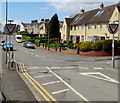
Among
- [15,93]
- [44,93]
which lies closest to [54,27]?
[44,93]

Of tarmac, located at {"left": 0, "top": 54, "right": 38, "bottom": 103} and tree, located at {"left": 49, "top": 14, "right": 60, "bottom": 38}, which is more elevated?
tree, located at {"left": 49, "top": 14, "right": 60, "bottom": 38}

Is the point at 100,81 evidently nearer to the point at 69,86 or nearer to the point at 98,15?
the point at 69,86

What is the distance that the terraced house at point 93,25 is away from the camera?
44884 mm

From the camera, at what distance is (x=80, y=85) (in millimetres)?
12969

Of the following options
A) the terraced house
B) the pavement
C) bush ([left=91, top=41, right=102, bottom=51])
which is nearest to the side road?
the pavement

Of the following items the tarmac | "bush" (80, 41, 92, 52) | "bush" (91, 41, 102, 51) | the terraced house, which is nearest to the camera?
the tarmac

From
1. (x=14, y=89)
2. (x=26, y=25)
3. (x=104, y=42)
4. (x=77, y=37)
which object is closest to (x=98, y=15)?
(x=77, y=37)

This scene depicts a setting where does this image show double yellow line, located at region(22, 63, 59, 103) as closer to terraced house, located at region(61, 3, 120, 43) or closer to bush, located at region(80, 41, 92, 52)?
bush, located at region(80, 41, 92, 52)

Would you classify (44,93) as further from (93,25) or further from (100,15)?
(100,15)

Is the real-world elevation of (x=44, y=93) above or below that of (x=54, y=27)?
below

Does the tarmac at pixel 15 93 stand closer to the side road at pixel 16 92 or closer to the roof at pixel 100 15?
the side road at pixel 16 92

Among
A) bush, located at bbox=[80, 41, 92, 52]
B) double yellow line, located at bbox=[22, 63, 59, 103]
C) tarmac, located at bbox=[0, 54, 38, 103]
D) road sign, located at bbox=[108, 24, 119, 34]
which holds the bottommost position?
double yellow line, located at bbox=[22, 63, 59, 103]

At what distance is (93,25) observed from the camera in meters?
51.3

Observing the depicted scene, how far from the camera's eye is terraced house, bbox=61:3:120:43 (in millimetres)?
44884
